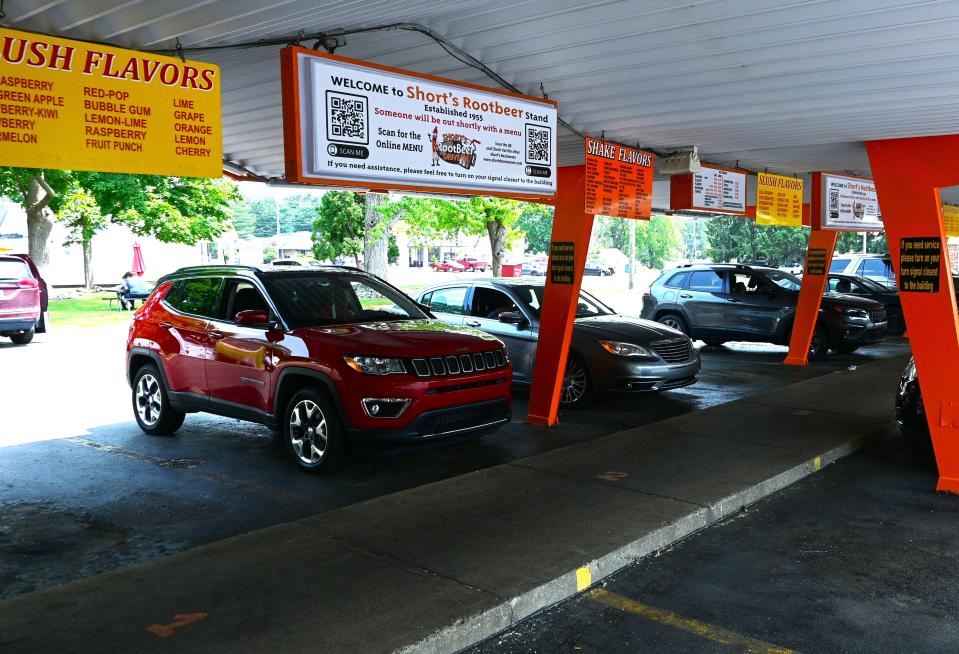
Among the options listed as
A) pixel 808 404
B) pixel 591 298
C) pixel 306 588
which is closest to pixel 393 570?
pixel 306 588

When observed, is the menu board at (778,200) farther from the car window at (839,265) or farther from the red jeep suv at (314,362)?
the car window at (839,265)

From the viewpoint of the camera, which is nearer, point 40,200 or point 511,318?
point 511,318

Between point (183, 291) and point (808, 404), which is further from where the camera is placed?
point (808, 404)

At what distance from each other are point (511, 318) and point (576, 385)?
3.82 ft

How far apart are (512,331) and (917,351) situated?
4.93 metres

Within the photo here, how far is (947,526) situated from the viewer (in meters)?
5.99

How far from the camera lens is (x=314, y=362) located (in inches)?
277

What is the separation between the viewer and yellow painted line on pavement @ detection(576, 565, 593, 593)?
191 inches

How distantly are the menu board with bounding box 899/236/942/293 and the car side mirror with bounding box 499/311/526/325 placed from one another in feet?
15.1

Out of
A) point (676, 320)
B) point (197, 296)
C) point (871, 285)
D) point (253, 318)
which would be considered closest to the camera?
point (253, 318)

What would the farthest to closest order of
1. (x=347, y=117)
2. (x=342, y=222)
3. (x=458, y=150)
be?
(x=342, y=222), (x=458, y=150), (x=347, y=117)

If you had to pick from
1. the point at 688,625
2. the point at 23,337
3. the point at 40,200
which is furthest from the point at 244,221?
the point at 688,625

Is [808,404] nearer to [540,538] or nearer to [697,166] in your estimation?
[697,166]

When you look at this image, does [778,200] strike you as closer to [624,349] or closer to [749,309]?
[749,309]
